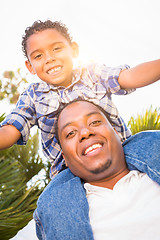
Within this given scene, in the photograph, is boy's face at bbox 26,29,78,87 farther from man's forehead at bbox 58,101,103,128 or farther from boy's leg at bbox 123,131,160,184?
boy's leg at bbox 123,131,160,184

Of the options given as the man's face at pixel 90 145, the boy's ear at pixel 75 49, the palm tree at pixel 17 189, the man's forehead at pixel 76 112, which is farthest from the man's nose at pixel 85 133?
the palm tree at pixel 17 189

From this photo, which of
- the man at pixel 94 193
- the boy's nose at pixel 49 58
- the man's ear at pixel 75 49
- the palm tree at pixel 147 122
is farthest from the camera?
the palm tree at pixel 147 122

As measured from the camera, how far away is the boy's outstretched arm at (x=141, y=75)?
1557 millimetres

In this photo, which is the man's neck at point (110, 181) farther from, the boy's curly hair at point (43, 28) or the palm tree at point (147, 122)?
the palm tree at point (147, 122)

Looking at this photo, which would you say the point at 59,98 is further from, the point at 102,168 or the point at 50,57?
the point at 102,168

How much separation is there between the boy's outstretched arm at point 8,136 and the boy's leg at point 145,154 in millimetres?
757

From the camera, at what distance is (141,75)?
5.30 feet

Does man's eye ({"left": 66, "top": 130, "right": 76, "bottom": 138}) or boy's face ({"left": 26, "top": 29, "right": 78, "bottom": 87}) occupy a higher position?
boy's face ({"left": 26, "top": 29, "right": 78, "bottom": 87})

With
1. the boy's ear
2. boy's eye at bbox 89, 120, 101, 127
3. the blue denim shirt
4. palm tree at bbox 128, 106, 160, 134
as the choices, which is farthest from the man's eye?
palm tree at bbox 128, 106, 160, 134

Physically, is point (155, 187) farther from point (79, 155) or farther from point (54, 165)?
point (54, 165)

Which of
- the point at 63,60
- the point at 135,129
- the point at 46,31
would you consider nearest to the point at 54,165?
the point at 63,60

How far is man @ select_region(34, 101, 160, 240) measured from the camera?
1.33m

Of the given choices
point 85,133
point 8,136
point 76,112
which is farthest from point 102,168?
point 8,136

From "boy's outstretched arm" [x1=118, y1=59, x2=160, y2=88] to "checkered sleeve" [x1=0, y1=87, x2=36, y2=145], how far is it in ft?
2.39
